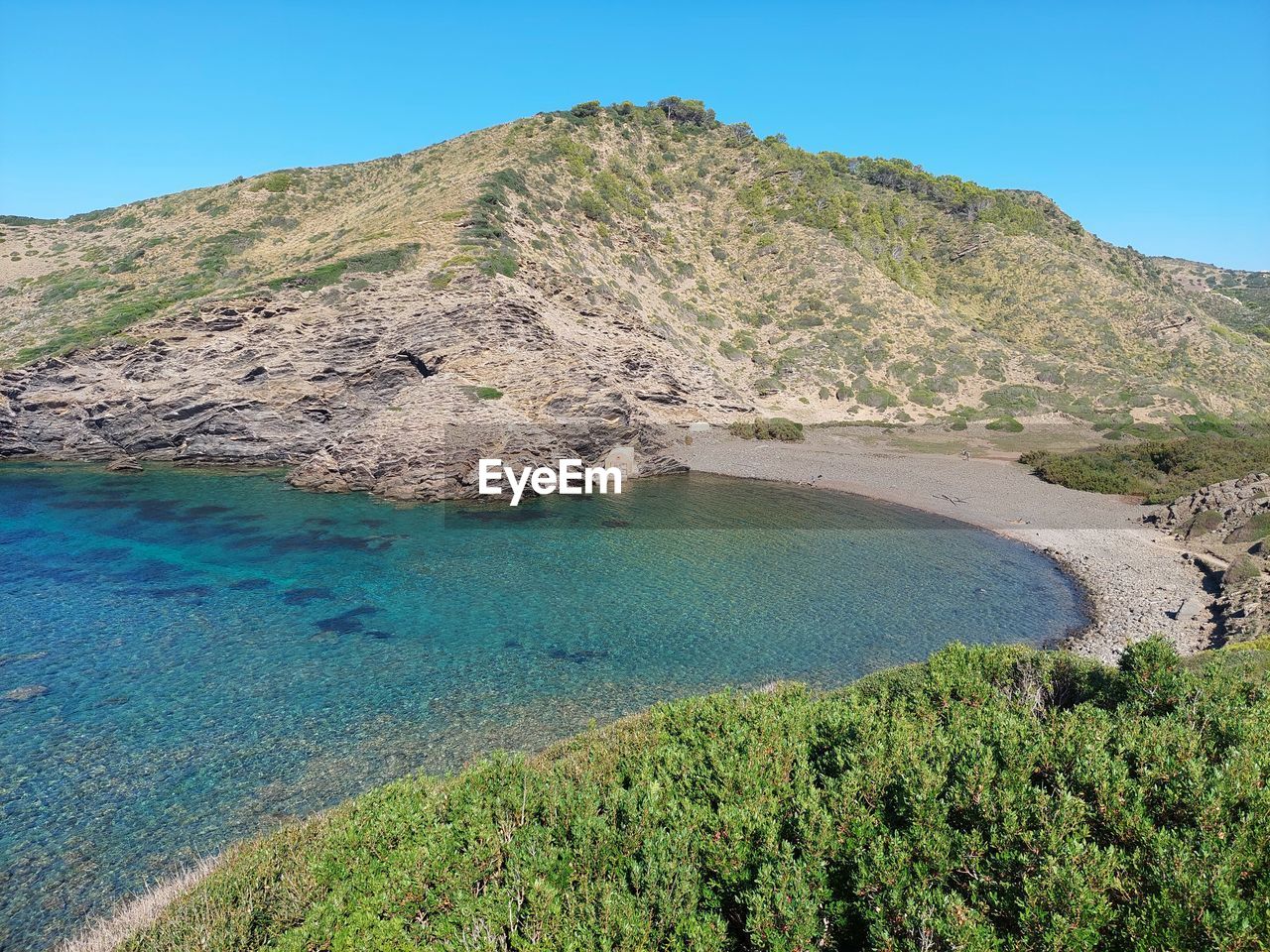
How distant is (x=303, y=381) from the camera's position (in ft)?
147

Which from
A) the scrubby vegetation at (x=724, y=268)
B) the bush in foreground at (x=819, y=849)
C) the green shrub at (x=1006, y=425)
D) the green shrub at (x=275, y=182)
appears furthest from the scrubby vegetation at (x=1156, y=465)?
the green shrub at (x=275, y=182)

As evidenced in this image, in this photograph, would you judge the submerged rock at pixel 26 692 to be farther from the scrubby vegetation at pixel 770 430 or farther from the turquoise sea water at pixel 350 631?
the scrubby vegetation at pixel 770 430

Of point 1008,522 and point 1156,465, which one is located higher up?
point 1156,465

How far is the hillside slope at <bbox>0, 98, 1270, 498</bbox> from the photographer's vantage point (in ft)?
144

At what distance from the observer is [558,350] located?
4534 cm

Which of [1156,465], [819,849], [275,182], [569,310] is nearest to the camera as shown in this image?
[819,849]

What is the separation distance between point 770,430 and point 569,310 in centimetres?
2096

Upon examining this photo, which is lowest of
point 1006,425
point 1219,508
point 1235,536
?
point 1235,536

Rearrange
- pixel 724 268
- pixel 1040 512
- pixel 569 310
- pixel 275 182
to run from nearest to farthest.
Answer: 1. pixel 1040 512
2. pixel 569 310
3. pixel 275 182
4. pixel 724 268

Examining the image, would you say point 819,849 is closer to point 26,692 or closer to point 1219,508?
point 26,692

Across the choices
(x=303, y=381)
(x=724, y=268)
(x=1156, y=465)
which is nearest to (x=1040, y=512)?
(x=1156, y=465)

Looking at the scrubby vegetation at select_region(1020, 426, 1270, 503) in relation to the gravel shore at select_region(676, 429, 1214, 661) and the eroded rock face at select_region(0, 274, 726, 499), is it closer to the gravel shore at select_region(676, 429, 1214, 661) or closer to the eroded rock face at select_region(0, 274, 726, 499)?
the gravel shore at select_region(676, 429, 1214, 661)

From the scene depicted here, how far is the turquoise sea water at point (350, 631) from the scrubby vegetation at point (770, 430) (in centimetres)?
1952

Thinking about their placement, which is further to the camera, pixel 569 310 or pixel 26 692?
pixel 569 310
